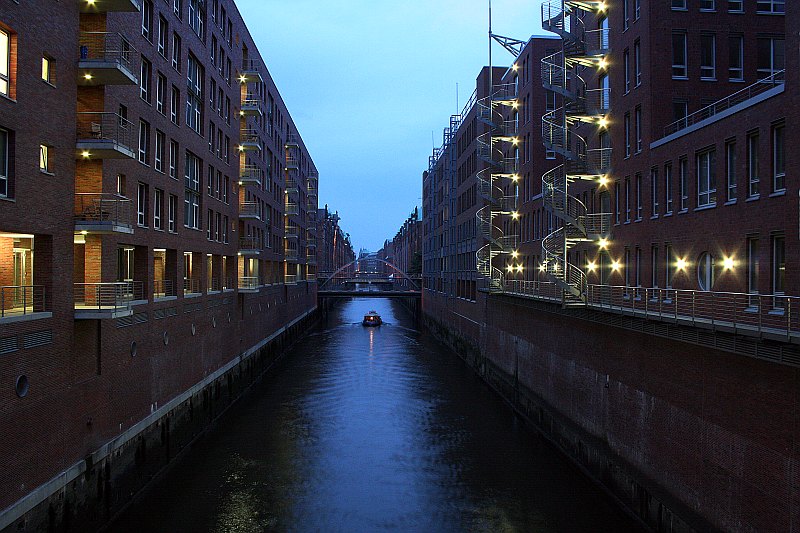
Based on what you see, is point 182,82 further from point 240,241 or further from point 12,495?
point 12,495

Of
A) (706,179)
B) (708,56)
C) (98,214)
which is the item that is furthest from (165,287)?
(708,56)

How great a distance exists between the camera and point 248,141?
4206 cm

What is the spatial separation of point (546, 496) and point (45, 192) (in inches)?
684

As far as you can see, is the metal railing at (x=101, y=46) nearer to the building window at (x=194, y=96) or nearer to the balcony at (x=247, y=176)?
the building window at (x=194, y=96)

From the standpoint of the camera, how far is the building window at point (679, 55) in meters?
23.8

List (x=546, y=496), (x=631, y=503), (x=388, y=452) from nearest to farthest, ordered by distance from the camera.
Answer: (x=631, y=503) < (x=546, y=496) < (x=388, y=452)

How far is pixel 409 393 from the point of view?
1508 inches

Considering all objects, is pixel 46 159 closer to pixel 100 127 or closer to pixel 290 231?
pixel 100 127

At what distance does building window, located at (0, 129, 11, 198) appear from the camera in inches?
551

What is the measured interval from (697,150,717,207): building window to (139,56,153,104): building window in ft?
65.3

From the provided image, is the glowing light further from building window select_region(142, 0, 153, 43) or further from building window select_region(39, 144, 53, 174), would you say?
building window select_region(142, 0, 153, 43)

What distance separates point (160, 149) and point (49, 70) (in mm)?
9916

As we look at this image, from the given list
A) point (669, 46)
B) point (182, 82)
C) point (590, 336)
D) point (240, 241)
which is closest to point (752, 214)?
point (590, 336)

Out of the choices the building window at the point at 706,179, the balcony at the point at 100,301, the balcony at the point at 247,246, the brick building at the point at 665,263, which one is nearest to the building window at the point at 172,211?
the balcony at the point at 100,301
